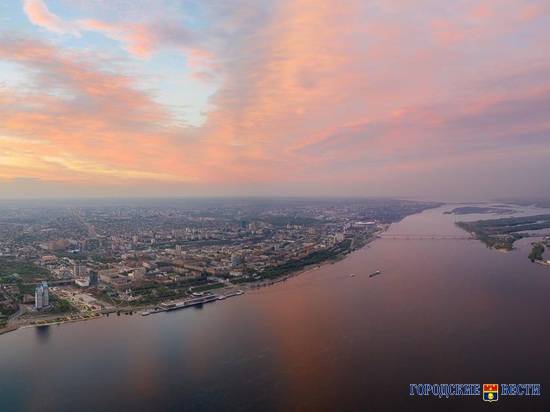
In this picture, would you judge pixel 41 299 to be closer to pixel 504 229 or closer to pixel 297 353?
pixel 297 353

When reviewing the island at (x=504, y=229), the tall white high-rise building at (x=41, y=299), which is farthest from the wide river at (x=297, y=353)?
the island at (x=504, y=229)

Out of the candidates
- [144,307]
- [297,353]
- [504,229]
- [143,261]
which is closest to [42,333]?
[144,307]

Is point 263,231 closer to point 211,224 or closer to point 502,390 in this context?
point 211,224

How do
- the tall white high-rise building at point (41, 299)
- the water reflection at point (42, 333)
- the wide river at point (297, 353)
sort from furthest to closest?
the tall white high-rise building at point (41, 299) < the water reflection at point (42, 333) < the wide river at point (297, 353)

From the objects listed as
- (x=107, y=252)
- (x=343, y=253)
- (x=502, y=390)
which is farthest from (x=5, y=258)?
(x=502, y=390)

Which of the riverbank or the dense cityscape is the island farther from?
the riverbank

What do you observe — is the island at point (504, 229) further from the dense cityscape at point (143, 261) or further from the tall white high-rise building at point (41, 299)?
the tall white high-rise building at point (41, 299)
